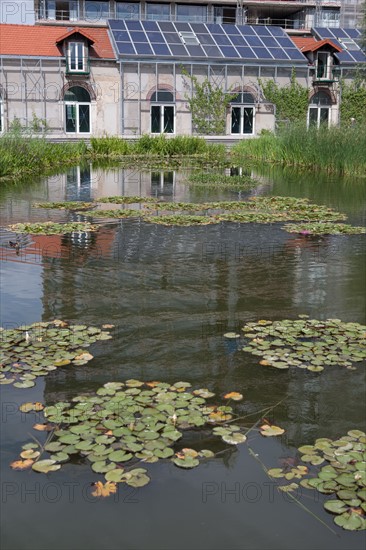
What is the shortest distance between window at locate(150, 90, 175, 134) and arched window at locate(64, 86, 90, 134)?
371 cm

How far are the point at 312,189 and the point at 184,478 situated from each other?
13465mm

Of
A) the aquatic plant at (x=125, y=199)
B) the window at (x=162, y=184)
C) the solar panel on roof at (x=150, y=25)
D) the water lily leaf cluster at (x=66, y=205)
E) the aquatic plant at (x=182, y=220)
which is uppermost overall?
the solar panel on roof at (x=150, y=25)

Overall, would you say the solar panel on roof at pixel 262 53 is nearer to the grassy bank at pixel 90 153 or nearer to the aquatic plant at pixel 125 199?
the grassy bank at pixel 90 153

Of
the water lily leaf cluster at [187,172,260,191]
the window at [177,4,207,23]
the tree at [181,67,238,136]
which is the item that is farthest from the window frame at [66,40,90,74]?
the water lily leaf cluster at [187,172,260,191]

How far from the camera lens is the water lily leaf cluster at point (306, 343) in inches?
200

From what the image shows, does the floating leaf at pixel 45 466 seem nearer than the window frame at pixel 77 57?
Yes

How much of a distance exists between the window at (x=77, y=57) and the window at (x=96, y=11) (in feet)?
31.6

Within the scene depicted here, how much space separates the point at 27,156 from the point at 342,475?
18375mm

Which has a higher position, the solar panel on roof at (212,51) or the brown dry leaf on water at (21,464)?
the solar panel on roof at (212,51)

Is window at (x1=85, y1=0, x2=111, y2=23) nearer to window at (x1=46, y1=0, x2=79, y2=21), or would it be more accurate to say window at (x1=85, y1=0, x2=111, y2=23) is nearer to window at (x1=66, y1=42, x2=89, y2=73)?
window at (x1=46, y1=0, x2=79, y2=21)

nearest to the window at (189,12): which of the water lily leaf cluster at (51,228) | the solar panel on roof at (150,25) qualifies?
the solar panel on roof at (150,25)

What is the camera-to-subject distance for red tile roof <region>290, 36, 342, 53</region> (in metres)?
40.9

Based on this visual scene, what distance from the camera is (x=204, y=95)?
3950 centimetres

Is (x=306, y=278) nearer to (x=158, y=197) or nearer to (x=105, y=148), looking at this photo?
(x=158, y=197)
